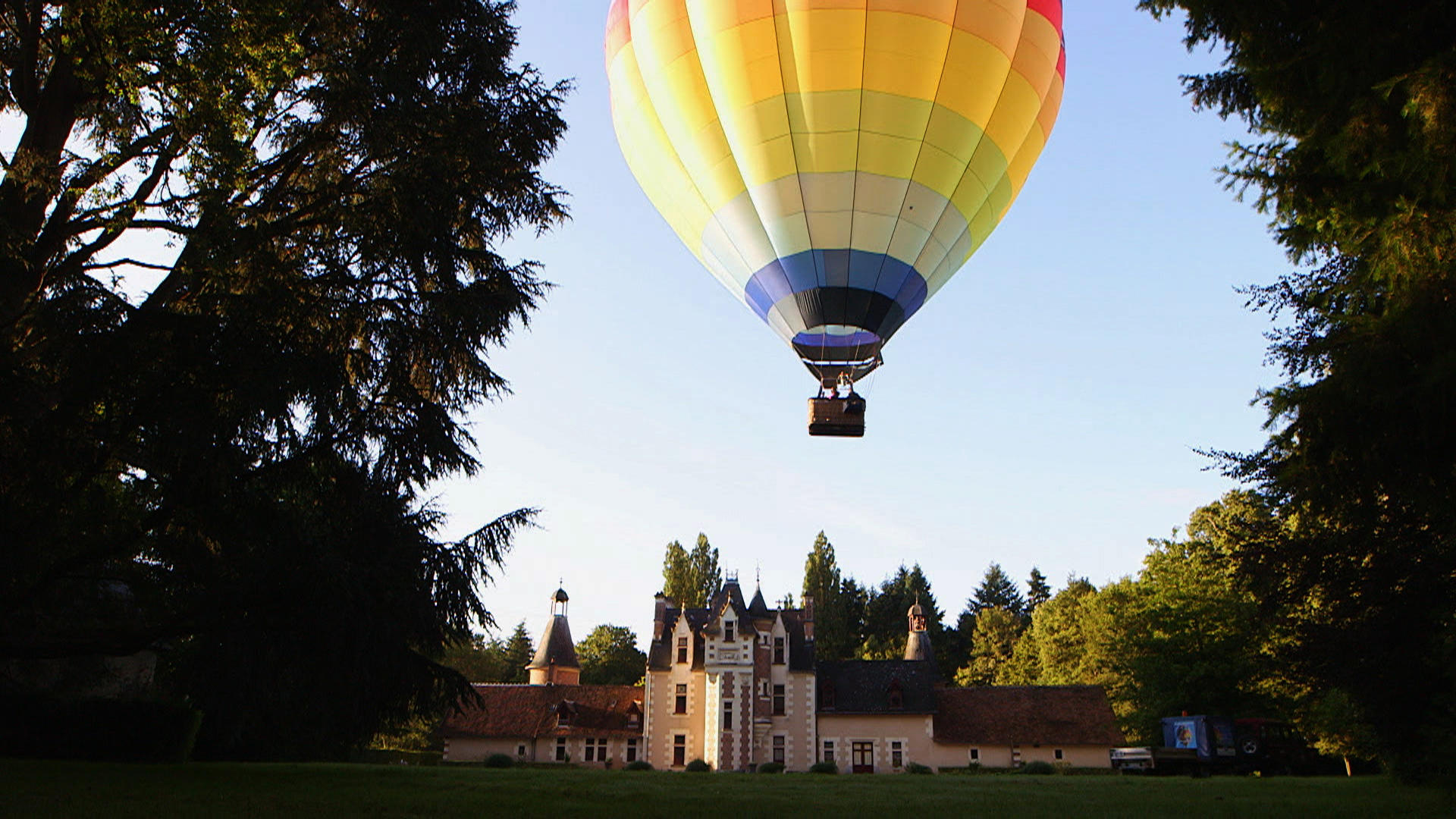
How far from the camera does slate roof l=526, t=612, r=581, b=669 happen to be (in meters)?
52.7

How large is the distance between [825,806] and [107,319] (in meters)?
9.03

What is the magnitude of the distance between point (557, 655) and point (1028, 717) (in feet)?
79.0

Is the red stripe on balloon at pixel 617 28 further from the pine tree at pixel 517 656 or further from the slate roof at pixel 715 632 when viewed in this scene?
the pine tree at pixel 517 656

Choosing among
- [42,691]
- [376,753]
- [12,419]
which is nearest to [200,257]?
[12,419]

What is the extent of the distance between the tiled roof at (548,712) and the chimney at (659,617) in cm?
Answer: 317

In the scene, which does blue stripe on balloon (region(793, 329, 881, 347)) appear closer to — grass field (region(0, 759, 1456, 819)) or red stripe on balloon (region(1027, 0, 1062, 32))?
red stripe on balloon (region(1027, 0, 1062, 32))

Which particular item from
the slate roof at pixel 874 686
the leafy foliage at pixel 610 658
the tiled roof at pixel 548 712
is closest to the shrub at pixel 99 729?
the tiled roof at pixel 548 712

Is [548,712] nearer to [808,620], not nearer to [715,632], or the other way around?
[715,632]

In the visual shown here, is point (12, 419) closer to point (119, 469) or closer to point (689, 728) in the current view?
point (119, 469)

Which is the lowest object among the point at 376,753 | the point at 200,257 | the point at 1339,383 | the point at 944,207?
the point at 376,753

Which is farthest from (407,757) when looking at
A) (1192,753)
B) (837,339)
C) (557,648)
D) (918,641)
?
(837,339)

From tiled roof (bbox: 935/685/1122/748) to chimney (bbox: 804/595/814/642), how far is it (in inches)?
251

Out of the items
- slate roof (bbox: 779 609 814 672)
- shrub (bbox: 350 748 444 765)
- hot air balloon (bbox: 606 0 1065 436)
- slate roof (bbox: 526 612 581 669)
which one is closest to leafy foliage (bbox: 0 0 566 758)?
hot air balloon (bbox: 606 0 1065 436)

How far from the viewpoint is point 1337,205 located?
6.70 m
